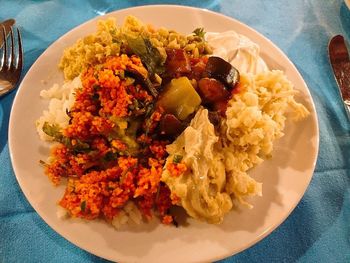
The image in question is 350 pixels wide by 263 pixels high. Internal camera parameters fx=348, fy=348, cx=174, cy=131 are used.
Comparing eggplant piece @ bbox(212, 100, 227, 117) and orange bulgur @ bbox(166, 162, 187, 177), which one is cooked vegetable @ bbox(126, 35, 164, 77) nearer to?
eggplant piece @ bbox(212, 100, 227, 117)

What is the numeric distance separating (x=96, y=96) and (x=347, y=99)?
4.96 ft

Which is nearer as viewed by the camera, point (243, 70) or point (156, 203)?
point (156, 203)

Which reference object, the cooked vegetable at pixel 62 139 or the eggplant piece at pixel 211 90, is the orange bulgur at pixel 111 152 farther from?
the eggplant piece at pixel 211 90

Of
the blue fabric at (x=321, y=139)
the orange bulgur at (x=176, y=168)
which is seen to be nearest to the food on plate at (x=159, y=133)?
the orange bulgur at (x=176, y=168)

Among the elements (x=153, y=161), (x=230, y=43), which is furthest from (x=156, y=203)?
(x=230, y=43)

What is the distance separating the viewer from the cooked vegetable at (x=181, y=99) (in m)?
1.54

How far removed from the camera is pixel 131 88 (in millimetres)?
1536

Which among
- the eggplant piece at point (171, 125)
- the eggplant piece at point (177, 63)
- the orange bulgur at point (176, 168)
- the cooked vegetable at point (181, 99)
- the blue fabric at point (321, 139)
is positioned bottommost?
the blue fabric at point (321, 139)

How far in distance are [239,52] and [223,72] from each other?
1.12 ft

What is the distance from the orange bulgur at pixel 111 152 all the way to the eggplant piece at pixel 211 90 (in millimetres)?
227

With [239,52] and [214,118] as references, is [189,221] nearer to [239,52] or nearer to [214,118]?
[214,118]

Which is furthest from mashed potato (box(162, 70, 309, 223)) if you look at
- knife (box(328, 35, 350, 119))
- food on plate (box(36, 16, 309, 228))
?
knife (box(328, 35, 350, 119))

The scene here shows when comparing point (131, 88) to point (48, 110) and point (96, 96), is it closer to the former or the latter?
point (96, 96)

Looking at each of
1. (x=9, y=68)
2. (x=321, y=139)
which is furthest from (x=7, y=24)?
(x=321, y=139)
